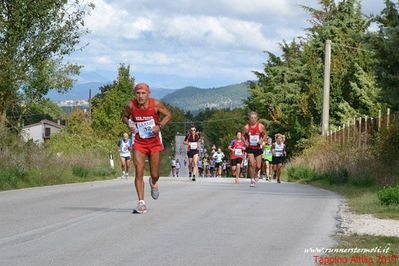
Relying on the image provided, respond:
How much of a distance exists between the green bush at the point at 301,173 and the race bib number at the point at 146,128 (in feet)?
50.3

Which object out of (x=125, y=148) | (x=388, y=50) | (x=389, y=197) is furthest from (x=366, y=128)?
(x=389, y=197)

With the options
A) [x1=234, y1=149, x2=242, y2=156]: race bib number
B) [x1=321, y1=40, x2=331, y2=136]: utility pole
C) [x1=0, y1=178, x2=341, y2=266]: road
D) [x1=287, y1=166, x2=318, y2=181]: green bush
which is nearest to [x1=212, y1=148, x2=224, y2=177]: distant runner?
[x1=321, y1=40, x2=331, y2=136]: utility pole

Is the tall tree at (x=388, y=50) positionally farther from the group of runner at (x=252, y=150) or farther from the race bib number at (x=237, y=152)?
the race bib number at (x=237, y=152)

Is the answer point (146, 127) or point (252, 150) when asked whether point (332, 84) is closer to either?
point (252, 150)

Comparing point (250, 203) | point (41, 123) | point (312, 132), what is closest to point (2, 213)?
point (250, 203)

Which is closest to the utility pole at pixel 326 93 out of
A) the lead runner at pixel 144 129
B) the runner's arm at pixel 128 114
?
the lead runner at pixel 144 129

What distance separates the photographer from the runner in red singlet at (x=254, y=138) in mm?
21281

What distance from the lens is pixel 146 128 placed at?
12594 mm

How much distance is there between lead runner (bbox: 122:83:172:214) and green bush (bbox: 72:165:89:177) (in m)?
14.5

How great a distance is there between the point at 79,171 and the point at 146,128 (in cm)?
1503

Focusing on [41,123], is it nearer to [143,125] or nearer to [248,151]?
[248,151]

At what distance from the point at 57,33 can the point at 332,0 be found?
110ft

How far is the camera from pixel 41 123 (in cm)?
14175

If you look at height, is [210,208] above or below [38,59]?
below
